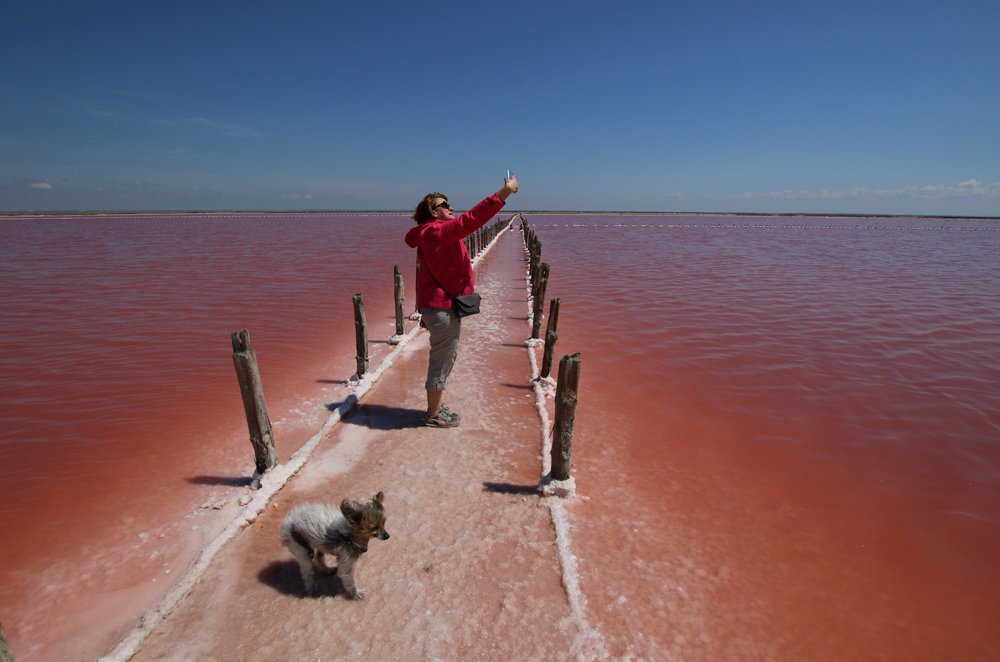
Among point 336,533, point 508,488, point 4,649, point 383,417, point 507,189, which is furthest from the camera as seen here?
point 383,417

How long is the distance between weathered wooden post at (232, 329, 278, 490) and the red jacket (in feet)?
4.82

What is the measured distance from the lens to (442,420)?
200 inches

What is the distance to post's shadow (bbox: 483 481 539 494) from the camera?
4.03 metres

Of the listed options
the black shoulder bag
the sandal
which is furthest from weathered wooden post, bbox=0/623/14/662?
the sandal

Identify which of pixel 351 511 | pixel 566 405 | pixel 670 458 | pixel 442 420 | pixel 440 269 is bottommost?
pixel 670 458

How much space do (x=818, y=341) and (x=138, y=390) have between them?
38.8ft

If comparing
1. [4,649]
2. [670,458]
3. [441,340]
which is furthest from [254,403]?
[670,458]

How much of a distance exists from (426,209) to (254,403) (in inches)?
85.8

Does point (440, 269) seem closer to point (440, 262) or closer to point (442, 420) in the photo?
point (440, 262)

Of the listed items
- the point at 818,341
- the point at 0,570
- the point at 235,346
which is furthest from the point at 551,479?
the point at 818,341

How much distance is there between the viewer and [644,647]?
2754 millimetres

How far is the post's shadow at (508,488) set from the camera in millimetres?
4027

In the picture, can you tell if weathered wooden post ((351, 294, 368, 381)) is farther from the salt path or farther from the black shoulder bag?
the black shoulder bag

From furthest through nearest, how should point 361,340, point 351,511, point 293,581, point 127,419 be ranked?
point 361,340, point 127,419, point 293,581, point 351,511
